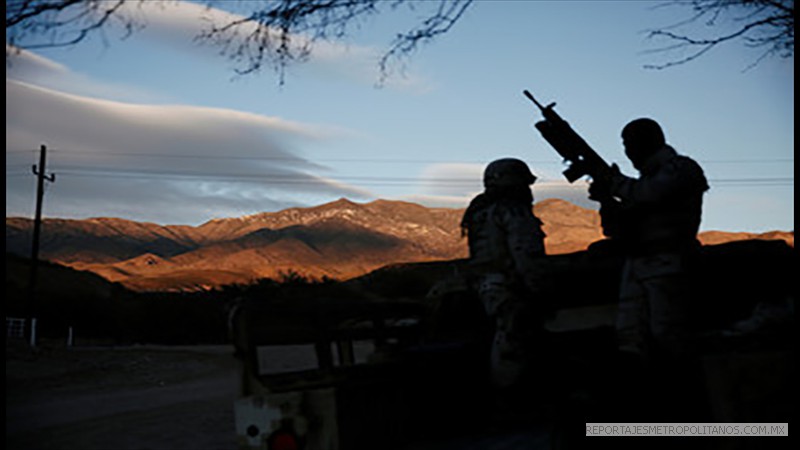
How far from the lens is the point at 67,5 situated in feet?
15.7

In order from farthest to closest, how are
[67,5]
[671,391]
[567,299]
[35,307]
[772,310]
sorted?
1. [35,307]
2. [67,5]
3. [567,299]
4. [671,391]
5. [772,310]

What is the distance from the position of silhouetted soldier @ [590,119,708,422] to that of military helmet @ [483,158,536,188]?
56 cm

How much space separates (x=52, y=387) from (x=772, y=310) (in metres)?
14.4

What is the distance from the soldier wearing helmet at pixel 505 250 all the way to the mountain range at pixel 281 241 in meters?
62.3

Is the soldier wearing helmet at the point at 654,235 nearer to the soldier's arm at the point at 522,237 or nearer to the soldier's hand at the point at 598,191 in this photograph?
the soldier's hand at the point at 598,191

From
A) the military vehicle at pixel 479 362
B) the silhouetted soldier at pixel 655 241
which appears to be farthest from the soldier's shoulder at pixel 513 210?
the silhouetted soldier at pixel 655 241

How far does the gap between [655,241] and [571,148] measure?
126 centimetres

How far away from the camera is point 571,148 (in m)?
5.45

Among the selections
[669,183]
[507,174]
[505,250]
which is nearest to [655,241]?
[669,183]

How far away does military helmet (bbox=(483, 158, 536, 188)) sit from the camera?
505 cm

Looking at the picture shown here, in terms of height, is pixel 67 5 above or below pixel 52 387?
above

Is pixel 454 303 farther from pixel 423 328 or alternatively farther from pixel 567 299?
pixel 567 299

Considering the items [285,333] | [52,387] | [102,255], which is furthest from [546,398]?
[102,255]

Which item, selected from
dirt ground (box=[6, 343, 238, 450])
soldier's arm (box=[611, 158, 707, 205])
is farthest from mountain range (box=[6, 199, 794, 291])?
soldier's arm (box=[611, 158, 707, 205])
